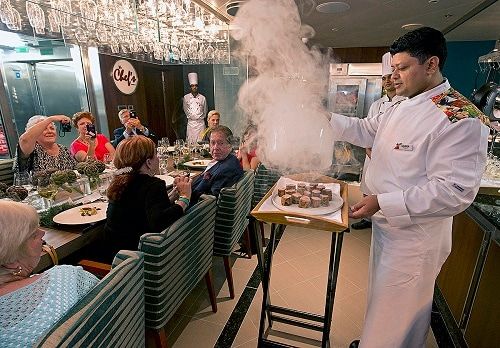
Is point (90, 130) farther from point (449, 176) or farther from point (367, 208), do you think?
point (449, 176)

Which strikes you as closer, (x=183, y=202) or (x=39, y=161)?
(x=183, y=202)

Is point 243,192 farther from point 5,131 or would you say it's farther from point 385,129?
point 5,131

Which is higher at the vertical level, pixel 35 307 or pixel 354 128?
pixel 354 128

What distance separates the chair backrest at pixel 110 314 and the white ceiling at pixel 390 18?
2934mm

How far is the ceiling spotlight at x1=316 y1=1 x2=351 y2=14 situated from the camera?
3219mm

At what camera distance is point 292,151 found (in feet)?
6.27

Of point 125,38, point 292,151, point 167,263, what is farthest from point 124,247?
point 125,38

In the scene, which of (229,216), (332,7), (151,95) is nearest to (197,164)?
(229,216)

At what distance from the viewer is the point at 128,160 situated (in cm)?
154

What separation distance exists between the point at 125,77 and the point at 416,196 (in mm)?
5309

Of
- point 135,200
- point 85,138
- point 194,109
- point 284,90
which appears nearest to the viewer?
point 135,200

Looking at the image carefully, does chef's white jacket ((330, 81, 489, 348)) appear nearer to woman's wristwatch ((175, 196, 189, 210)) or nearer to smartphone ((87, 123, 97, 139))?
woman's wristwatch ((175, 196, 189, 210))

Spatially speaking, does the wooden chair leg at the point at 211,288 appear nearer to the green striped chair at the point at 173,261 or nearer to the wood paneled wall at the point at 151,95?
the green striped chair at the point at 173,261

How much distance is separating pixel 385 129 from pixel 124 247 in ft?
5.07
